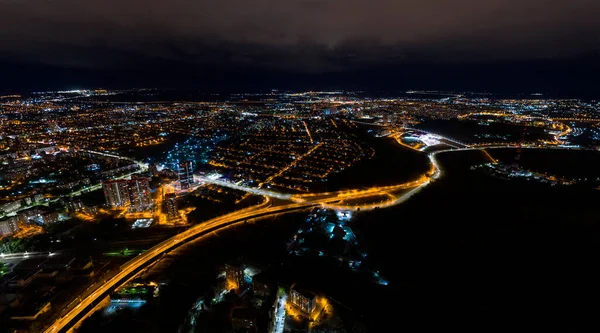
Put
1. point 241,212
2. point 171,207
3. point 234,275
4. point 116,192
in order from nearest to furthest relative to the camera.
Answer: point 234,275 → point 171,207 → point 241,212 → point 116,192

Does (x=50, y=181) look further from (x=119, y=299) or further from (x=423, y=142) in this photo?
(x=423, y=142)

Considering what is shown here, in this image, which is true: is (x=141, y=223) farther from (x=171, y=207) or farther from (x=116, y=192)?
(x=116, y=192)

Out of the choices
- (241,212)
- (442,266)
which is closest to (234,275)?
(241,212)

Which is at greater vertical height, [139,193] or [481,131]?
[139,193]

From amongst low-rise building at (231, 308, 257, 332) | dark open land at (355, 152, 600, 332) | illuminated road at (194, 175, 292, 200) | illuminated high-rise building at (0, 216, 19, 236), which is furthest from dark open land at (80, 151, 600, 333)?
illuminated high-rise building at (0, 216, 19, 236)

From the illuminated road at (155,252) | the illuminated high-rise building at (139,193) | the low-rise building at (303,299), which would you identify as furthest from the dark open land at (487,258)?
the illuminated high-rise building at (139,193)

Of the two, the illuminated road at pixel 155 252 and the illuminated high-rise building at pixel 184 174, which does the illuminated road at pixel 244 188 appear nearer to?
the illuminated road at pixel 155 252

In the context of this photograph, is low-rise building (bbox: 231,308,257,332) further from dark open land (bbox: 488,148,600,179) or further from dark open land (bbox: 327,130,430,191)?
dark open land (bbox: 488,148,600,179)
